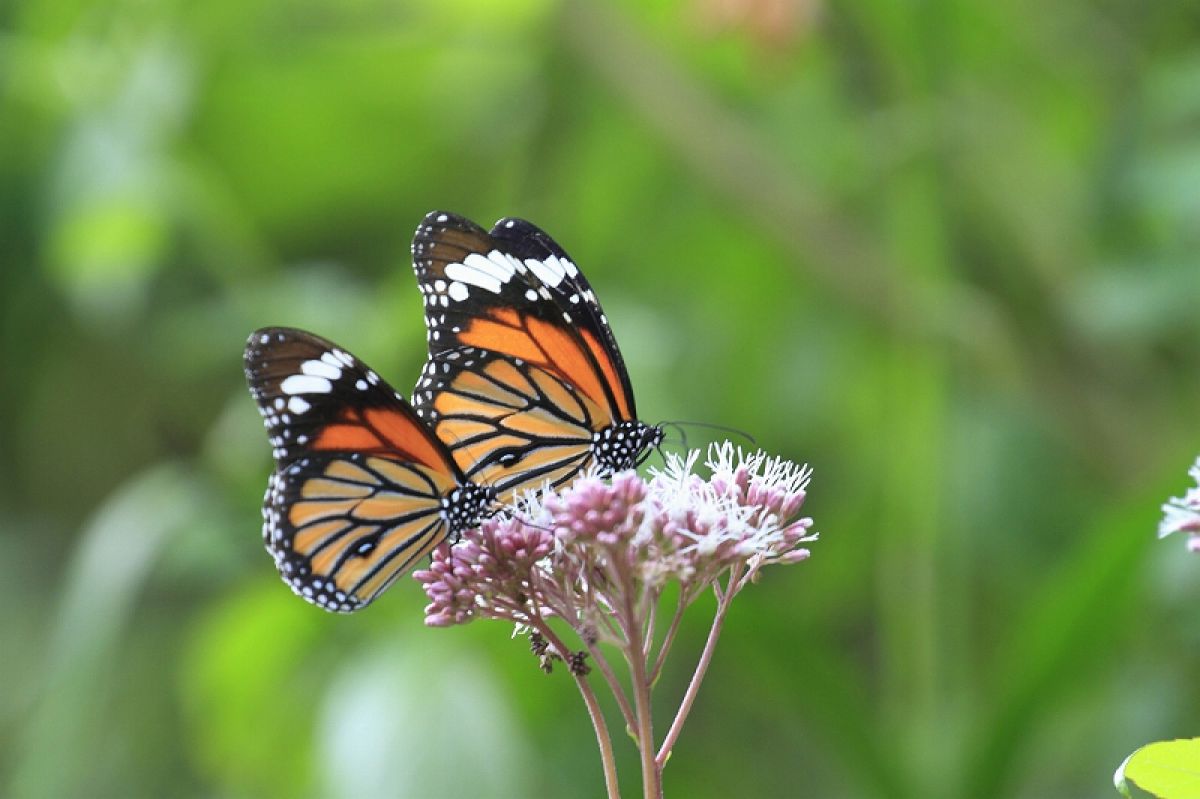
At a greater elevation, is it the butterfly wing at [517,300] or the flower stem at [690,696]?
the butterfly wing at [517,300]

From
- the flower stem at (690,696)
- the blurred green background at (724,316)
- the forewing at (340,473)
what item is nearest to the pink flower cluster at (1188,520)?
the flower stem at (690,696)

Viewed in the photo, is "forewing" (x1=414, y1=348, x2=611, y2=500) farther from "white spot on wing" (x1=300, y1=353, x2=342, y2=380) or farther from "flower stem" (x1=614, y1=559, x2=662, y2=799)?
"flower stem" (x1=614, y1=559, x2=662, y2=799)

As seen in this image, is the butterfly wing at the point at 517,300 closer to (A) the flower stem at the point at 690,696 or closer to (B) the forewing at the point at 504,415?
(B) the forewing at the point at 504,415

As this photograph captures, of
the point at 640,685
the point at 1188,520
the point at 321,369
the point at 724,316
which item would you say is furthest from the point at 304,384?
the point at 724,316

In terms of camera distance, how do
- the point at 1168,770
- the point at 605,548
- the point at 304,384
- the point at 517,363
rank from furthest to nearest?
the point at 517,363 < the point at 304,384 < the point at 605,548 < the point at 1168,770

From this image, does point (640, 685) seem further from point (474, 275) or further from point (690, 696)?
point (474, 275)

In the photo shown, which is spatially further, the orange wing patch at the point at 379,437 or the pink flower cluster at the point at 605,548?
the orange wing patch at the point at 379,437
